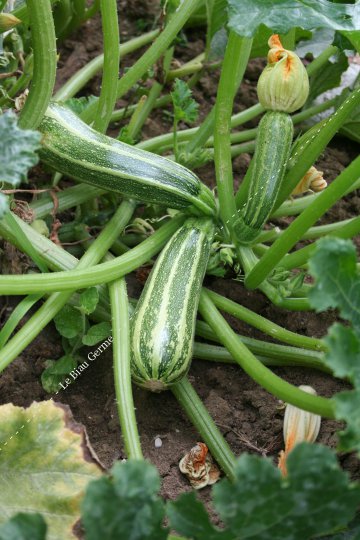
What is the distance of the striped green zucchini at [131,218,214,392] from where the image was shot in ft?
6.20

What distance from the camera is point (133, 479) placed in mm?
1169

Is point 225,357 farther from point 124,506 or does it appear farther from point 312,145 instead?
point 124,506

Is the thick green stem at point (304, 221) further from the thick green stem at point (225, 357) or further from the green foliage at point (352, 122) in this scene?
the green foliage at point (352, 122)

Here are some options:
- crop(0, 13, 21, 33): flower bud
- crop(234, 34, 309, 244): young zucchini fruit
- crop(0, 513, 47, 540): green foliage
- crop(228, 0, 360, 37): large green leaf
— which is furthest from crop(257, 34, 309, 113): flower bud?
crop(0, 513, 47, 540): green foliage

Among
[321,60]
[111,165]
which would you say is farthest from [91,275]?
[321,60]

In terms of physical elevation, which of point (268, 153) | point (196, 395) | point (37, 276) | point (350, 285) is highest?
point (350, 285)

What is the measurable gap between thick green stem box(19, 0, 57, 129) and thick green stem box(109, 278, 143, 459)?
47 centimetres

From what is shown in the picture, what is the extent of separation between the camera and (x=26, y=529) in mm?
1160

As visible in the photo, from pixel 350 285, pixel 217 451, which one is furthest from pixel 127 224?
pixel 350 285

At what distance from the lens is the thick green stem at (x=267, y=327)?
1890mm

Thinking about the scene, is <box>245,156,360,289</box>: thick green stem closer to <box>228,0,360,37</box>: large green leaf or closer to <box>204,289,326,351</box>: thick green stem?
<box>204,289,326,351</box>: thick green stem

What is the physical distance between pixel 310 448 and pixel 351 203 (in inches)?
63.8

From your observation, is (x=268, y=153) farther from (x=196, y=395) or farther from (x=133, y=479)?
(x=133, y=479)

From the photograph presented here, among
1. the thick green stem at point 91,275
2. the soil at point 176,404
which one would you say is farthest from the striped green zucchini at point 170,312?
the soil at point 176,404
